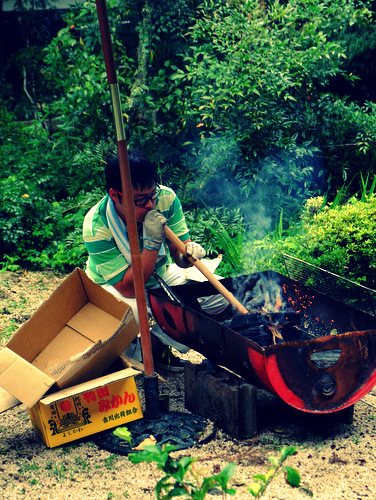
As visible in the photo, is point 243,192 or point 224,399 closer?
point 224,399

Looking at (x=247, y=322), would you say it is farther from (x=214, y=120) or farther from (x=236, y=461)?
(x=214, y=120)

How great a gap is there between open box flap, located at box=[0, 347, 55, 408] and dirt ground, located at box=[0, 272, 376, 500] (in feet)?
1.15

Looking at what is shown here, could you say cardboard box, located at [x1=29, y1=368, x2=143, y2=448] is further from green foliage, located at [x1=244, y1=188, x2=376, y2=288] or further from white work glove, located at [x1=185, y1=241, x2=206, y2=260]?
green foliage, located at [x1=244, y1=188, x2=376, y2=288]

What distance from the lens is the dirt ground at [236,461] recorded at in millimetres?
2523

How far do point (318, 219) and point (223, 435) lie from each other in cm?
213

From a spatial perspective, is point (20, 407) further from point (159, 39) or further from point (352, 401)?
point (159, 39)

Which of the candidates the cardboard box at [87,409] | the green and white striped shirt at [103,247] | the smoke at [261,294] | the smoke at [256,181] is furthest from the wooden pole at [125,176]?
the smoke at [256,181]

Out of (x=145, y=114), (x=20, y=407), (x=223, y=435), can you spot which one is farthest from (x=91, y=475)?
(x=145, y=114)

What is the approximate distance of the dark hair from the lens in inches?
126

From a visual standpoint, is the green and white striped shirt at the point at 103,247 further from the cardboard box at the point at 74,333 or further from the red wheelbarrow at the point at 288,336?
the red wheelbarrow at the point at 288,336

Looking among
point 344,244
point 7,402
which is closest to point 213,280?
point 7,402

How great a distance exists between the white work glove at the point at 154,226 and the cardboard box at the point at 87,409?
2.57ft

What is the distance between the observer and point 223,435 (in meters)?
2.99

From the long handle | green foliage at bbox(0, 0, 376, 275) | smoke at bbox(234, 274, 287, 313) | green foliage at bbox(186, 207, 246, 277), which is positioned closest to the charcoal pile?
the long handle
